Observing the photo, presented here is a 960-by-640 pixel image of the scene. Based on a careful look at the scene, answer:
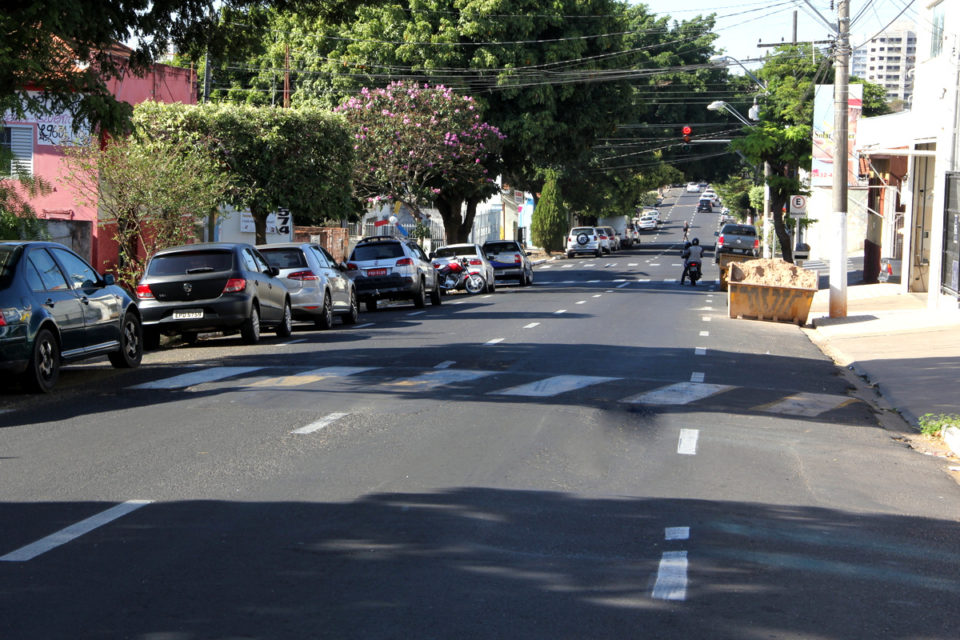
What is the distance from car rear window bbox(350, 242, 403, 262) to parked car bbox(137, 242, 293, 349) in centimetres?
981

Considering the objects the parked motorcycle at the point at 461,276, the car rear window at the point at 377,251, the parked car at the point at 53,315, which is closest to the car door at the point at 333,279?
the car rear window at the point at 377,251

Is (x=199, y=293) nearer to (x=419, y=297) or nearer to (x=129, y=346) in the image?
(x=129, y=346)

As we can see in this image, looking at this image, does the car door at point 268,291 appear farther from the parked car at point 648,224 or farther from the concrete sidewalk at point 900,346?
the parked car at point 648,224

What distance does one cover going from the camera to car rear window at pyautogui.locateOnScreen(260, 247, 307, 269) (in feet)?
73.7

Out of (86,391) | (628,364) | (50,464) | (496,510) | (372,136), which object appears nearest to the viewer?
(496,510)

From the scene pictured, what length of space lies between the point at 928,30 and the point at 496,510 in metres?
26.0

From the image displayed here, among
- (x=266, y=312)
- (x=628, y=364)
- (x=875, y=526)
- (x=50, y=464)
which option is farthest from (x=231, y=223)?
(x=875, y=526)

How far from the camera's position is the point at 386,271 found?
28.8m

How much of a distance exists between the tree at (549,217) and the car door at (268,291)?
57.6 metres

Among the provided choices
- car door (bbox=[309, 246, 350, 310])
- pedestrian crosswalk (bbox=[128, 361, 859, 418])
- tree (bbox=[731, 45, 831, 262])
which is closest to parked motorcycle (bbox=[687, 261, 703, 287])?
tree (bbox=[731, 45, 831, 262])

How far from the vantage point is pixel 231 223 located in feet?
138

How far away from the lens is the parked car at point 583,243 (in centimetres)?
7206

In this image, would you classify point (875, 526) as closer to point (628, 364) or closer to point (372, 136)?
point (628, 364)

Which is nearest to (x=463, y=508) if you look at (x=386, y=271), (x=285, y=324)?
(x=285, y=324)
